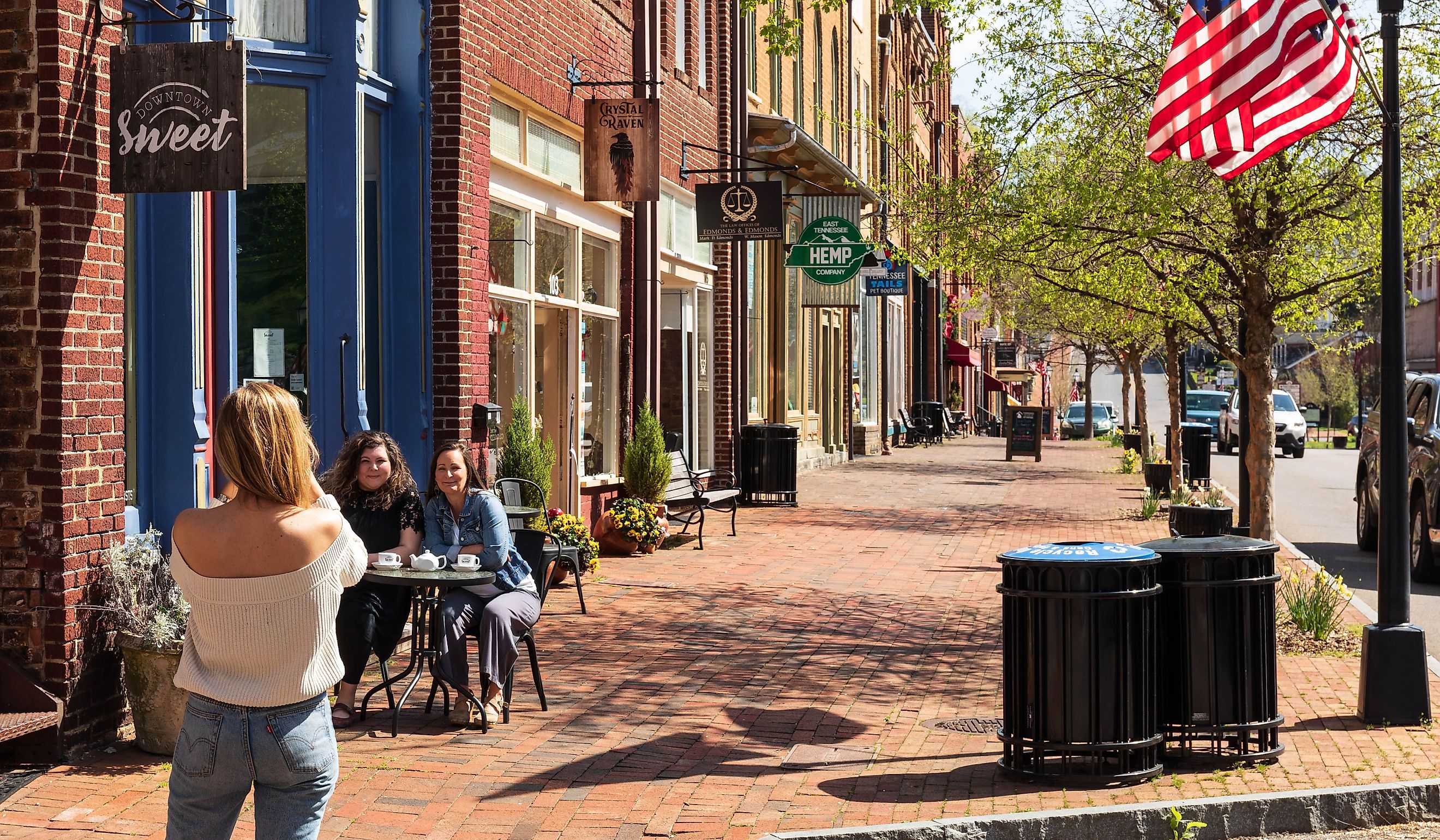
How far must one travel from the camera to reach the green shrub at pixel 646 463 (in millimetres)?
14742

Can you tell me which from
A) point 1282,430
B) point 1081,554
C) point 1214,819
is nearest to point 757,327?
point 1081,554

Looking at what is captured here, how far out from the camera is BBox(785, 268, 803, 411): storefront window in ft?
80.5

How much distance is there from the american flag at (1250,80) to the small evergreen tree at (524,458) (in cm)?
506

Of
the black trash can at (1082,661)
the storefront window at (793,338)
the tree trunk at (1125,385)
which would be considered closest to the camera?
the black trash can at (1082,661)

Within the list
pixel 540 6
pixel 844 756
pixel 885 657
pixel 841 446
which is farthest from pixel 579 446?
pixel 841 446

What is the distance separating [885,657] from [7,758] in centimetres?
481

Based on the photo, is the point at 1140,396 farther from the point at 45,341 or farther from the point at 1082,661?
the point at 45,341

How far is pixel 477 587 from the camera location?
7.36 meters

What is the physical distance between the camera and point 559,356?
13844mm

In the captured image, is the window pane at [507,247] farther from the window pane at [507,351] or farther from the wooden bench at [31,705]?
the wooden bench at [31,705]

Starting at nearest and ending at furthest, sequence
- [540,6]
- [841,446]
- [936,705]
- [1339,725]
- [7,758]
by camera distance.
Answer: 1. [7,758]
2. [1339,725]
3. [936,705]
4. [540,6]
5. [841,446]

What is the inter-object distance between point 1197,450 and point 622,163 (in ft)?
43.9

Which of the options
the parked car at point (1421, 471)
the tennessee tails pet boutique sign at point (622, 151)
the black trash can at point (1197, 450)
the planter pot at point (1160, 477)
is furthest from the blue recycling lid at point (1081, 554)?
the black trash can at point (1197, 450)

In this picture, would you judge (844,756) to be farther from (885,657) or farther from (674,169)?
(674,169)
